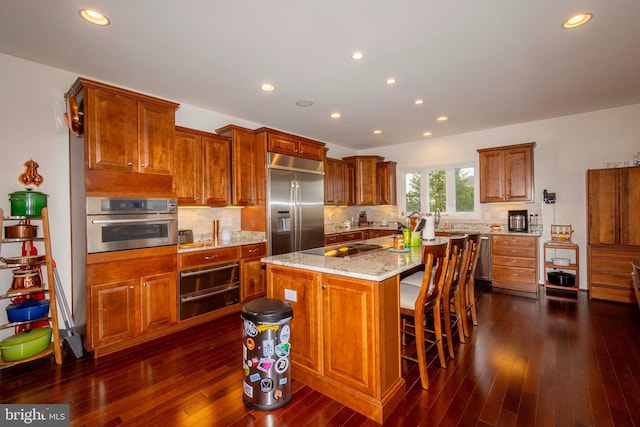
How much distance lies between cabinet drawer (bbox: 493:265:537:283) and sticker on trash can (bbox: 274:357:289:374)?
427cm

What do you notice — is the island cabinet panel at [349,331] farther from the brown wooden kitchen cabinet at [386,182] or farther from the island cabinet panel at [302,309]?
the brown wooden kitchen cabinet at [386,182]

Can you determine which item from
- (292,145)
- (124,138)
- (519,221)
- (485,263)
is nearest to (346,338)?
(124,138)

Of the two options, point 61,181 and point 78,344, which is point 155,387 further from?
point 61,181


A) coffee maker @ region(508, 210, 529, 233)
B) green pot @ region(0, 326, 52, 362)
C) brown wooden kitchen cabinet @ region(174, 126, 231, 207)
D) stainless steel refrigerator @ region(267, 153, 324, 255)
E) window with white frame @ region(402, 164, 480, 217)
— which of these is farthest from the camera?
window with white frame @ region(402, 164, 480, 217)

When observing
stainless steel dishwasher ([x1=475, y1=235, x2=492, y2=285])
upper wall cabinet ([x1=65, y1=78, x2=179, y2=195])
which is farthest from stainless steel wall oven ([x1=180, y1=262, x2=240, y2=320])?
stainless steel dishwasher ([x1=475, y1=235, x2=492, y2=285])

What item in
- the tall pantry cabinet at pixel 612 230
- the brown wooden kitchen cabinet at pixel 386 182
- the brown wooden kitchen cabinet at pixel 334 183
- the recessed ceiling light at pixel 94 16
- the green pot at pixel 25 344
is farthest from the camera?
the brown wooden kitchen cabinet at pixel 386 182

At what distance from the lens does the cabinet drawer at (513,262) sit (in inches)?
181

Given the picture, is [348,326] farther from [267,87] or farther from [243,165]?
[243,165]

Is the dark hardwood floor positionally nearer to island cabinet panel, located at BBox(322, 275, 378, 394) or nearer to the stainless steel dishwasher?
island cabinet panel, located at BBox(322, 275, 378, 394)

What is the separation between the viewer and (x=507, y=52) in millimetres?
2734

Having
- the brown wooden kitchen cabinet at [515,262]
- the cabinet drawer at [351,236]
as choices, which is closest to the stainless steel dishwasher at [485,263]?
the brown wooden kitchen cabinet at [515,262]

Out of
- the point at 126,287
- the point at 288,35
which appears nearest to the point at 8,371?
the point at 126,287

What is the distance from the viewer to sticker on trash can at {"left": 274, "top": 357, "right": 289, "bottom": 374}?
6.47 ft

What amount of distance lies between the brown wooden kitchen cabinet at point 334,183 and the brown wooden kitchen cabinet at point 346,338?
152 inches
